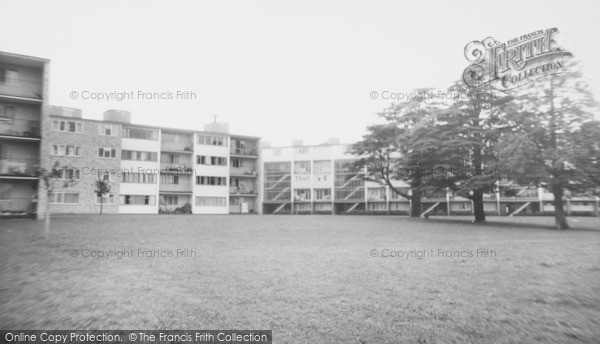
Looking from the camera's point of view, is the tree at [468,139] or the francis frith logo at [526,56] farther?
the tree at [468,139]

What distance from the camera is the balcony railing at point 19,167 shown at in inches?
1050

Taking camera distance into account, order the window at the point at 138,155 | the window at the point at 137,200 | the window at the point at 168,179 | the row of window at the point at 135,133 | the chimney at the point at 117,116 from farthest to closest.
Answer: the window at the point at 168,179 < the chimney at the point at 117,116 < the window at the point at 138,155 < the window at the point at 137,200 < the row of window at the point at 135,133

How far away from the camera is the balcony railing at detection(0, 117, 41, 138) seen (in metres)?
26.7

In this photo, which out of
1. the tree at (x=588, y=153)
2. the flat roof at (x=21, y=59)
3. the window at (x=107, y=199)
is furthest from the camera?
the window at (x=107, y=199)

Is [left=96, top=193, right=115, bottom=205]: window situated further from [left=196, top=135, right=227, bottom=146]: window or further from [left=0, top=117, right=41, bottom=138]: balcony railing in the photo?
[left=0, top=117, right=41, bottom=138]: balcony railing

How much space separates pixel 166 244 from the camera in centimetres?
1456

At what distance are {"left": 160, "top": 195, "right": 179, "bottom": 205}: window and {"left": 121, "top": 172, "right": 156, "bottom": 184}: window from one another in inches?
143

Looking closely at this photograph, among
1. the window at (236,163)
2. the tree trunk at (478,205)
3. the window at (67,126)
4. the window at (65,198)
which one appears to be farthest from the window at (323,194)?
the window at (67,126)

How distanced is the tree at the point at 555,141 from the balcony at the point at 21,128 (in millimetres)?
34295

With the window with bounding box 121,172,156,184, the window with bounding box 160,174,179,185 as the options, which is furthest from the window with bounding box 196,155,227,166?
the window with bounding box 121,172,156,184

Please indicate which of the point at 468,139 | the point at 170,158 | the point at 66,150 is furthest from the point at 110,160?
the point at 468,139

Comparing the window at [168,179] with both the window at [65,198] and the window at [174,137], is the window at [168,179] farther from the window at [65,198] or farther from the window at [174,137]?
the window at [65,198]

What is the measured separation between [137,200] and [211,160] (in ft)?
44.2

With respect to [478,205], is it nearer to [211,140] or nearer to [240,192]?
[240,192]
